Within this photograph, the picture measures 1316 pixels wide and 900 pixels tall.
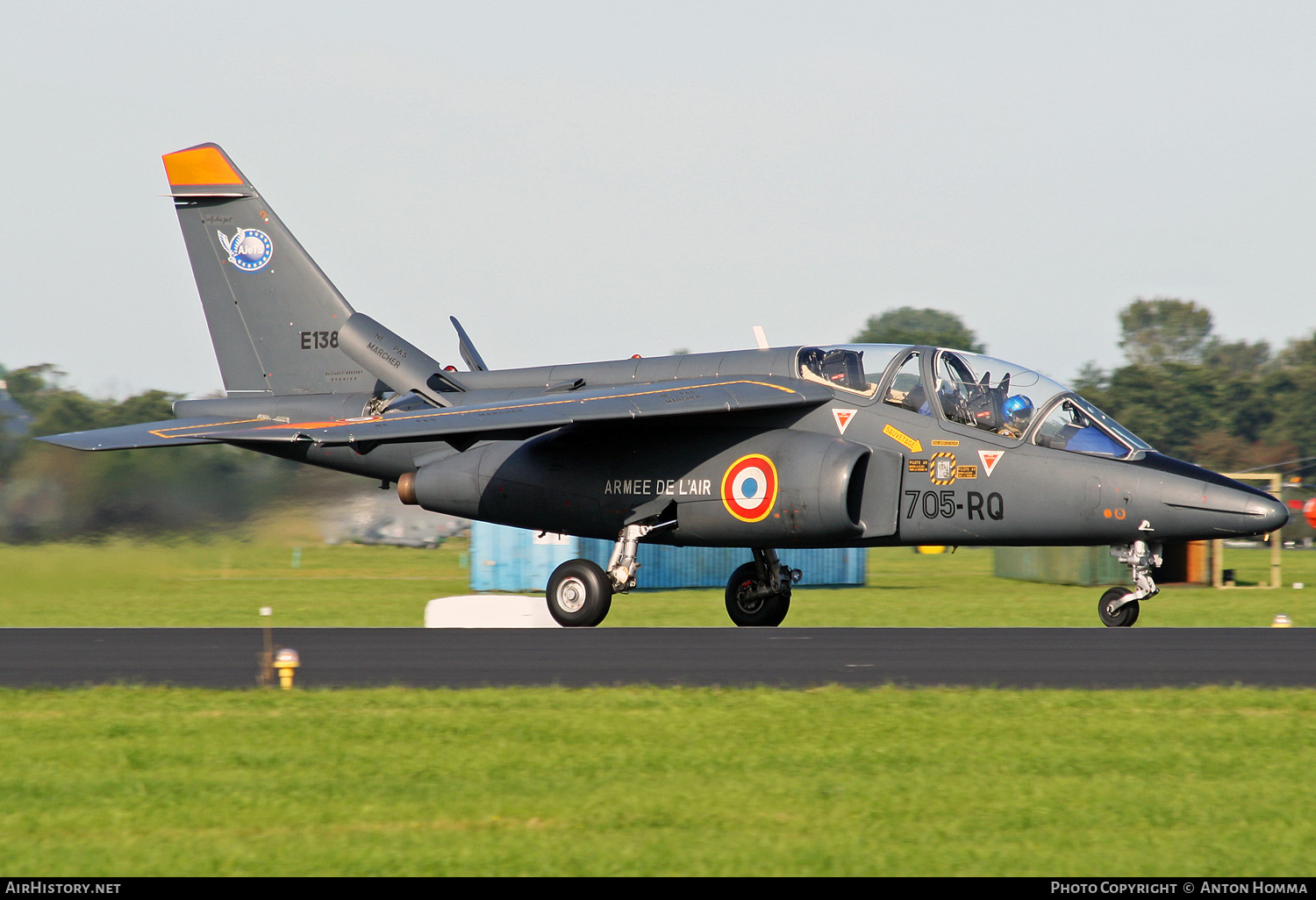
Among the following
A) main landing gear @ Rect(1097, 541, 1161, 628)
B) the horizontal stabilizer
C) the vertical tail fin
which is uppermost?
the vertical tail fin

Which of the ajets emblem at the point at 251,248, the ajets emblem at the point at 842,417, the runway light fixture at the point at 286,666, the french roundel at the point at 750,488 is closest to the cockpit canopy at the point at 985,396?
the ajets emblem at the point at 842,417

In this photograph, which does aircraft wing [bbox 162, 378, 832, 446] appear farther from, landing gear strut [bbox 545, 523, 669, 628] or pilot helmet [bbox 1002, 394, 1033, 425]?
pilot helmet [bbox 1002, 394, 1033, 425]

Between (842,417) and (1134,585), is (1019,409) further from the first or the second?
(1134,585)

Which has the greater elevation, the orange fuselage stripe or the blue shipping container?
the orange fuselage stripe

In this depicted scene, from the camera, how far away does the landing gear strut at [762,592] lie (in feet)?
55.4

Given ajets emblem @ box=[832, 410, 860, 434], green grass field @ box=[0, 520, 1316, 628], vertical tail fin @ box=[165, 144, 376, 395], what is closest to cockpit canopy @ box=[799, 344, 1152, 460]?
ajets emblem @ box=[832, 410, 860, 434]

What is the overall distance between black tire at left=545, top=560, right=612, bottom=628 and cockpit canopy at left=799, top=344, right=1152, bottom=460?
11.6 feet

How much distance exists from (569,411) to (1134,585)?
6.42 m

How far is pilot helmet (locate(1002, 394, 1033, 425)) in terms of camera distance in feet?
47.3

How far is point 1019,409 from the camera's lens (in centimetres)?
1446

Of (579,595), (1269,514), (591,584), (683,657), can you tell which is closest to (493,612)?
(579,595)

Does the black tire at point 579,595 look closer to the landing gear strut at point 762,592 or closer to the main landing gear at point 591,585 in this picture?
the main landing gear at point 591,585

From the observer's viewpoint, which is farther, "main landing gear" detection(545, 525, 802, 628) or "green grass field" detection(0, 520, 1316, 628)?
"green grass field" detection(0, 520, 1316, 628)

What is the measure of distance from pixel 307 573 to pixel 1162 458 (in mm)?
25242
